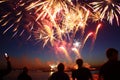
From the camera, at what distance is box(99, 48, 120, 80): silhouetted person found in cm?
809

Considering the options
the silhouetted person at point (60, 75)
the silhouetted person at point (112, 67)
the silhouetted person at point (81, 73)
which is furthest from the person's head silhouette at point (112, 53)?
the silhouetted person at point (60, 75)

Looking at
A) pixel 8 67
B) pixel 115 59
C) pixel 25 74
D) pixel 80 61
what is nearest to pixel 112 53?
pixel 115 59

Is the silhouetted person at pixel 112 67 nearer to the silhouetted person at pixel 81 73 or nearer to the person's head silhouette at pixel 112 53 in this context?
the person's head silhouette at pixel 112 53

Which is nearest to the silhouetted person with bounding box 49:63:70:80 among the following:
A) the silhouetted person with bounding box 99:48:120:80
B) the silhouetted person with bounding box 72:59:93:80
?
the silhouetted person with bounding box 72:59:93:80

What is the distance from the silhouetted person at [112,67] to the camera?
26.6 feet

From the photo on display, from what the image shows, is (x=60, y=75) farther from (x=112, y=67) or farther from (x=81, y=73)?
(x=112, y=67)

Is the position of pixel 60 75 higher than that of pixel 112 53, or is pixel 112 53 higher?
pixel 112 53

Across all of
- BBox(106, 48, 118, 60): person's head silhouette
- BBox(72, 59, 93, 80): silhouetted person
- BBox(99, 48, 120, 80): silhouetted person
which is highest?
BBox(106, 48, 118, 60): person's head silhouette

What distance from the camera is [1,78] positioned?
29.8 feet

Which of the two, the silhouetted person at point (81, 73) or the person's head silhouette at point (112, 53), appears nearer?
the person's head silhouette at point (112, 53)

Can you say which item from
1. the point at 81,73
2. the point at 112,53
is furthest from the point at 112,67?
the point at 81,73

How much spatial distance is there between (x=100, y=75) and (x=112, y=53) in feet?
2.44

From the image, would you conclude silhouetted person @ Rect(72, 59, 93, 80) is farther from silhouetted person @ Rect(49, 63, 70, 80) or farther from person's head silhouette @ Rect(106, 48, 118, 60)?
person's head silhouette @ Rect(106, 48, 118, 60)

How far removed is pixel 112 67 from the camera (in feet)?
26.6
